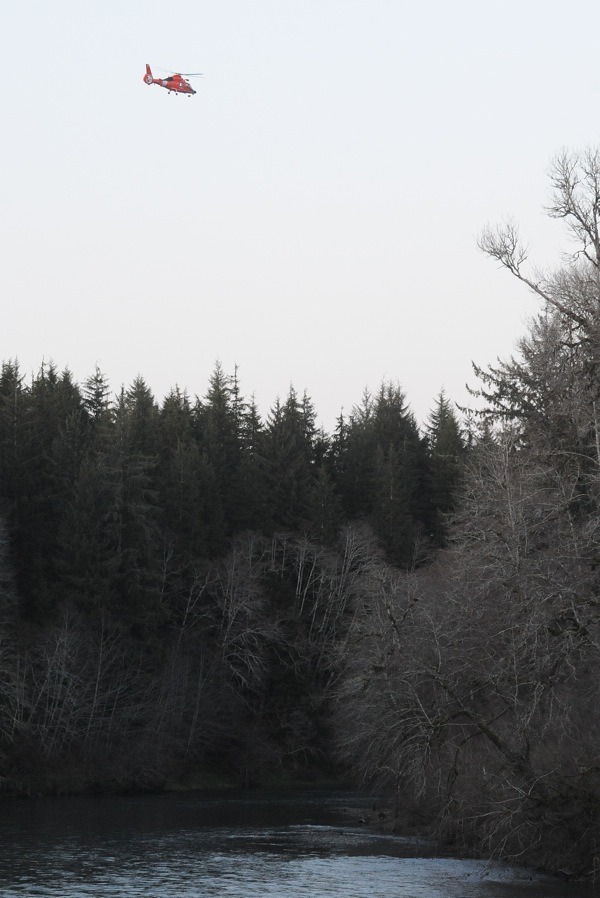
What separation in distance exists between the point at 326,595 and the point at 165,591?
11.1m

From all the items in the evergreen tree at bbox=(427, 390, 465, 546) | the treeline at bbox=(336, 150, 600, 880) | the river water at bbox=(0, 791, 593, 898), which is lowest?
the river water at bbox=(0, 791, 593, 898)

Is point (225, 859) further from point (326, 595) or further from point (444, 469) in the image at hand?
point (444, 469)

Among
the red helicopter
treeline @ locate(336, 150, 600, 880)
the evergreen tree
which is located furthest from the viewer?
the evergreen tree

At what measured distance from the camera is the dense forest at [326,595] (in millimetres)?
30188

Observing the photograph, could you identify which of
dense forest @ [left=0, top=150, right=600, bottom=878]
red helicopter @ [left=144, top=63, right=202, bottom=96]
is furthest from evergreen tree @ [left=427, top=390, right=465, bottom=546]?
red helicopter @ [left=144, top=63, right=202, bottom=96]

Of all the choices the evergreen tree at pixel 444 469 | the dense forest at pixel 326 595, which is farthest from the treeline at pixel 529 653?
the evergreen tree at pixel 444 469

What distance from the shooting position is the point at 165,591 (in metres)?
74.6

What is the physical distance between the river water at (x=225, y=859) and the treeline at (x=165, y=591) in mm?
10162

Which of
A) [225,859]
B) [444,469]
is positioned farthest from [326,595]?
[225,859]

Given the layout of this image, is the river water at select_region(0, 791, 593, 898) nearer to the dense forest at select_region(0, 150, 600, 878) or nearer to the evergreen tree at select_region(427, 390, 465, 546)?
the dense forest at select_region(0, 150, 600, 878)

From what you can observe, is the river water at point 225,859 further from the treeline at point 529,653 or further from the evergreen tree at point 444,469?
the evergreen tree at point 444,469

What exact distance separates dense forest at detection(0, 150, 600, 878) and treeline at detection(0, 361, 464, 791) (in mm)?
194

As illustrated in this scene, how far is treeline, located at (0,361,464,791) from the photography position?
61.3m

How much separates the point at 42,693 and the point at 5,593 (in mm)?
5490
